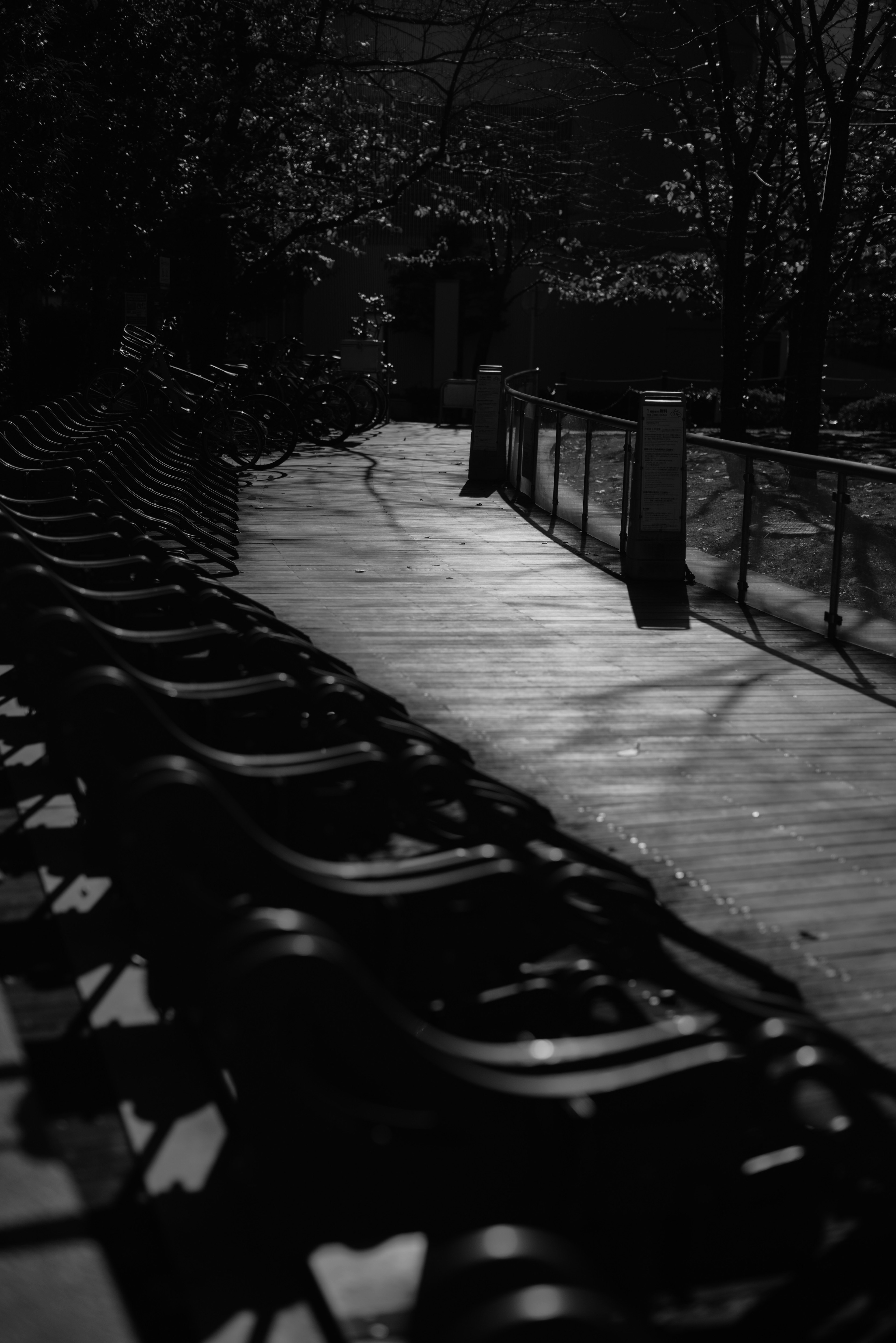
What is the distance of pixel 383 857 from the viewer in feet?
15.0

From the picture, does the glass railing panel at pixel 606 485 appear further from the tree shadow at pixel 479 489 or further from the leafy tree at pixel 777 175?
the leafy tree at pixel 777 175

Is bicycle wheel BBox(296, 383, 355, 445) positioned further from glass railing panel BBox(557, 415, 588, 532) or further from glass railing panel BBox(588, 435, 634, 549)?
glass railing panel BBox(588, 435, 634, 549)

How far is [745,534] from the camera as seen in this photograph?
10.6 m

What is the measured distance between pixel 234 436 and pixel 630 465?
5426 millimetres

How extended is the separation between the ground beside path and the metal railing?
0.42 m

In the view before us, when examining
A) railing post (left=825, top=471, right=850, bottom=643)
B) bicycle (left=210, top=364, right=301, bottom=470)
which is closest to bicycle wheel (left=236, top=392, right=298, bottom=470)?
bicycle (left=210, top=364, right=301, bottom=470)

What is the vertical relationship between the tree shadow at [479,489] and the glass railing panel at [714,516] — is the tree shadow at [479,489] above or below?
below

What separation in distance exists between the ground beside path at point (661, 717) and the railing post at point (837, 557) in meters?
0.14

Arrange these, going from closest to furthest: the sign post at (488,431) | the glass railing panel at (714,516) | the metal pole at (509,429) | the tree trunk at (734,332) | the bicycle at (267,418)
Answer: the glass railing panel at (714,516) < the bicycle at (267,418) < the metal pole at (509,429) < the sign post at (488,431) < the tree trunk at (734,332)

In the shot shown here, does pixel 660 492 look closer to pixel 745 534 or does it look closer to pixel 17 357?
pixel 745 534

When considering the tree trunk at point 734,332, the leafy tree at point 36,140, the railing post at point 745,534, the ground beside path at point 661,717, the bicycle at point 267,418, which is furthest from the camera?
the tree trunk at point 734,332

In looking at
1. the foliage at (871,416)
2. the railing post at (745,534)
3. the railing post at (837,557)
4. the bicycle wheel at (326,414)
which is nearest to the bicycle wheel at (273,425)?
the bicycle wheel at (326,414)

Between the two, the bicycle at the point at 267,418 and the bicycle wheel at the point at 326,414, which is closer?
the bicycle at the point at 267,418

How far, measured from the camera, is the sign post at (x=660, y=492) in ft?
36.7
